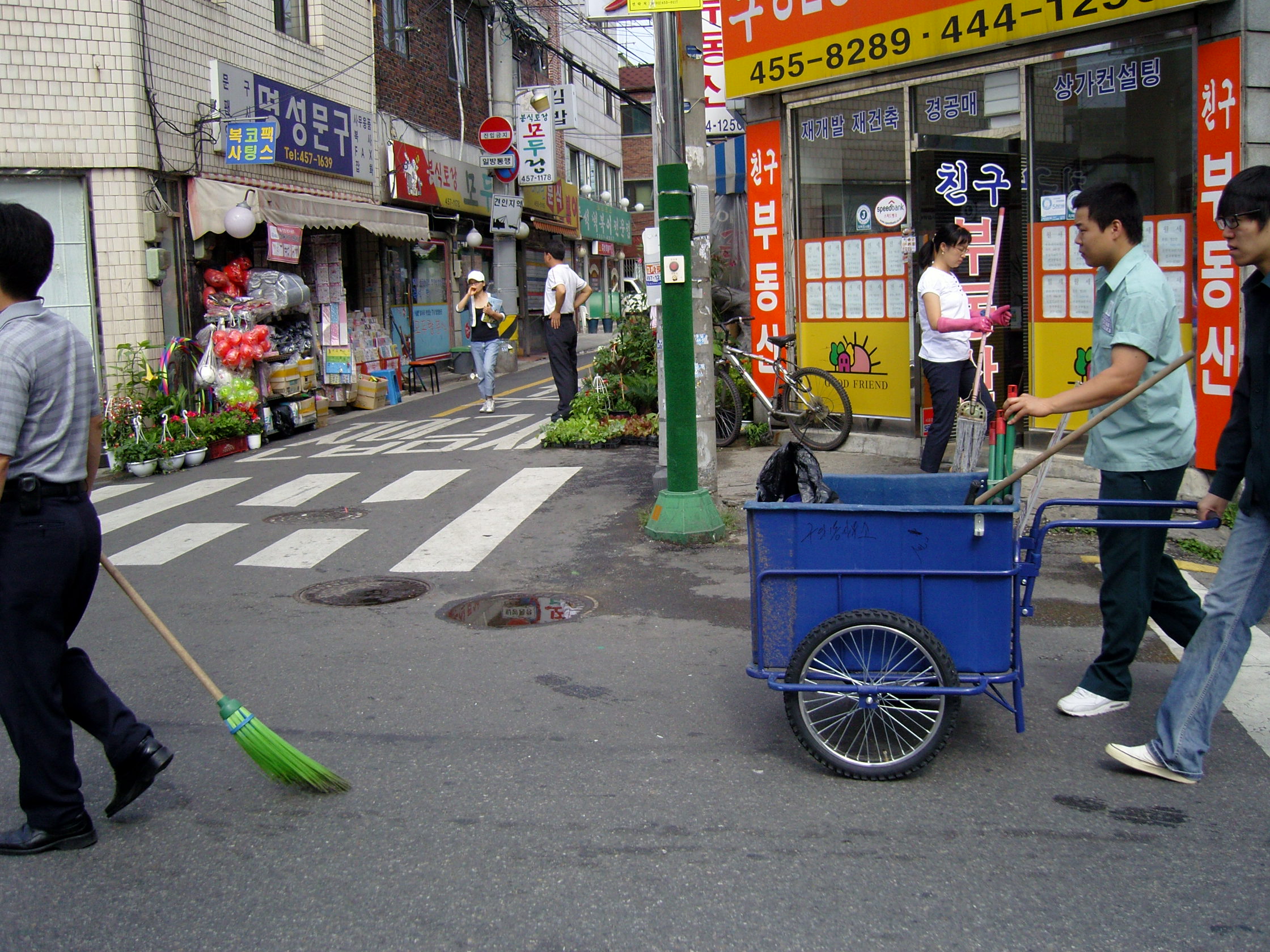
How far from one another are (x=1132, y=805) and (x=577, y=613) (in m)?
3.23

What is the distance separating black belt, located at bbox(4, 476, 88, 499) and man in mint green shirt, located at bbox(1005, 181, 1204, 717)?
314 cm

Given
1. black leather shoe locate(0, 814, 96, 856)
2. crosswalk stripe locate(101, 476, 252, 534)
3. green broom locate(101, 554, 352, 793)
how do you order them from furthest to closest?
crosswalk stripe locate(101, 476, 252, 534)
green broom locate(101, 554, 352, 793)
black leather shoe locate(0, 814, 96, 856)

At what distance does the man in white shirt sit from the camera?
→ 12742mm

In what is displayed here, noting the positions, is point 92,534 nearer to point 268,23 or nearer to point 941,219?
point 941,219

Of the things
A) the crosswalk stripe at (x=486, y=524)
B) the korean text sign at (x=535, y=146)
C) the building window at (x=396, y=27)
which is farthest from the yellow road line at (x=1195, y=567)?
the korean text sign at (x=535, y=146)

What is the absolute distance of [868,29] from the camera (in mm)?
9469

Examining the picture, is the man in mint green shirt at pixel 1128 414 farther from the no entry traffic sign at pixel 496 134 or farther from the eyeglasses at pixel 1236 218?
the no entry traffic sign at pixel 496 134

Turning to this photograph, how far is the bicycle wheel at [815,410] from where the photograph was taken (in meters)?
10.5

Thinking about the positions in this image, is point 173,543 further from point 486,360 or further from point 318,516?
point 486,360

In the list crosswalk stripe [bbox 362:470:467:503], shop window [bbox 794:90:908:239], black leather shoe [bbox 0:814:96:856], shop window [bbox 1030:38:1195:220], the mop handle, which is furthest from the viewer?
shop window [bbox 794:90:908:239]

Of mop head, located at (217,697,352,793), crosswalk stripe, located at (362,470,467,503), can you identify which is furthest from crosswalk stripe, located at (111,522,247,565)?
mop head, located at (217,697,352,793)

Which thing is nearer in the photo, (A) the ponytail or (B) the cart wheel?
(B) the cart wheel

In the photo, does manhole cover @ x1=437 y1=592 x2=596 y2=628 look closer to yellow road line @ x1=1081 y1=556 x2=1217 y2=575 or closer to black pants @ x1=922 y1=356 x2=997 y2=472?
black pants @ x1=922 y1=356 x2=997 y2=472

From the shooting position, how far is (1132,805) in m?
3.76
